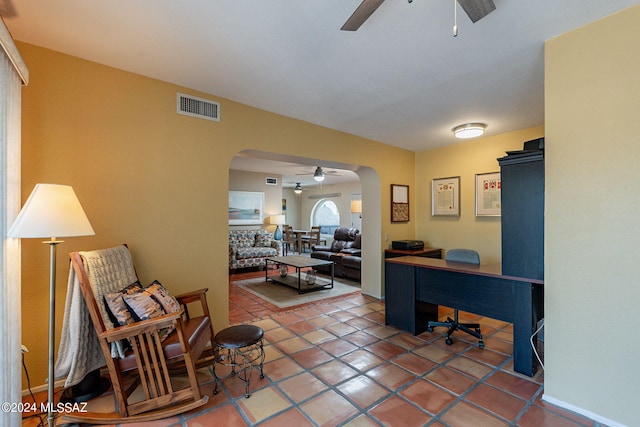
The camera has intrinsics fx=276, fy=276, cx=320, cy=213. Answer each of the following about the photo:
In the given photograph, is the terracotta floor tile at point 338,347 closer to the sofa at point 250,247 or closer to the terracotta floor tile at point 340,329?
the terracotta floor tile at point 340,329

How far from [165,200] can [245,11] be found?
1809 millimetres

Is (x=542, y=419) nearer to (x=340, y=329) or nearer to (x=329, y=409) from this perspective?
(x=329, y=409)

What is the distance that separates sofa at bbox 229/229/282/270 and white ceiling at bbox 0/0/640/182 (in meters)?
4.13

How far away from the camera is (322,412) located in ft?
6.36

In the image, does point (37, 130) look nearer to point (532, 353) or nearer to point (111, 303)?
point (111, 303)

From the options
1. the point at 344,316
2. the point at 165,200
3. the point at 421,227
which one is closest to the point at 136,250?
the point at 165,200

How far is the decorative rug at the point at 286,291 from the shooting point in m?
4.44

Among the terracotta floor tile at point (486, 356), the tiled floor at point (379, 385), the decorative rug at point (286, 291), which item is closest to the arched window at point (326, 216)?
the decorative rug at point (286, 291)

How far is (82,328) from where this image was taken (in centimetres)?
196

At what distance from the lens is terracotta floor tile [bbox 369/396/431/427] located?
1842 millimetres

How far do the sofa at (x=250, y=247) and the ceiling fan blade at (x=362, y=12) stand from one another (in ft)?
18.6

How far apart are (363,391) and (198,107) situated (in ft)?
9.94

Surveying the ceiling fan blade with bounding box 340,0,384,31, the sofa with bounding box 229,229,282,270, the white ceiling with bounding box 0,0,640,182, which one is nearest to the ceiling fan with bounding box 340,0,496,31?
the ceiling fan blade with bounding box 340,0,384,31

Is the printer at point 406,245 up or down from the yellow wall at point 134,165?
down
